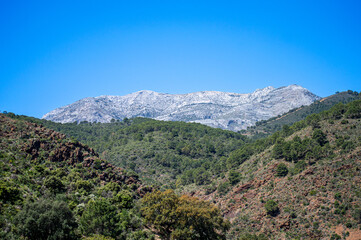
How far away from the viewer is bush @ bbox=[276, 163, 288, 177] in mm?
69812

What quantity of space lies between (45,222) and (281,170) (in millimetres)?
56775

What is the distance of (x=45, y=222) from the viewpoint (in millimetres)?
31438

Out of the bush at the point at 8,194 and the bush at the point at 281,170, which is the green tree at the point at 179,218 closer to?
the bush at the point at 8,194

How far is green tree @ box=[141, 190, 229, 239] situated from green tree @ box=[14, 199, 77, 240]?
1580 cm

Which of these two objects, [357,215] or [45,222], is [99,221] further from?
[357,215]

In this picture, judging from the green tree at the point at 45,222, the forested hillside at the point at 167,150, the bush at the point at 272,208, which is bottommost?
the bush at the point at 272,208

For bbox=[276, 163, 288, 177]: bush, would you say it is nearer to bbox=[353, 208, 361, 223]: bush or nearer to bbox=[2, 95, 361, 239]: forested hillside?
bbox=[2, 95, 361, 239]: forested hillside

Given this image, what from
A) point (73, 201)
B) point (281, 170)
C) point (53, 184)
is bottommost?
point (281, 170)

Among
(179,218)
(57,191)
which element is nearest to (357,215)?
(179,218)

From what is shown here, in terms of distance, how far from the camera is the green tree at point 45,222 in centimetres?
3061

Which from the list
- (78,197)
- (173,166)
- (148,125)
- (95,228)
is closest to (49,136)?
(78,197)

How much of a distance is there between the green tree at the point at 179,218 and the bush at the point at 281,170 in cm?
2740

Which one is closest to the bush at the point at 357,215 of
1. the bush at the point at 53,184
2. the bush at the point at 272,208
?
the bush at the point at 272,208

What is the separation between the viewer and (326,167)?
62750 mm
